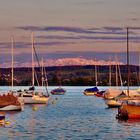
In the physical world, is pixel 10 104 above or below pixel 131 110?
below

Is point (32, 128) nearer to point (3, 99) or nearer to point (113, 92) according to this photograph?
point (3, 99)

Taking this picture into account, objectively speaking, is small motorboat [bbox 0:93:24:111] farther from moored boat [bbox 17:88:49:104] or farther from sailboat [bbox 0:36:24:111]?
moored boat [bbox 17:88:49:104]

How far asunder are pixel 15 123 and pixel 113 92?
5833 cm

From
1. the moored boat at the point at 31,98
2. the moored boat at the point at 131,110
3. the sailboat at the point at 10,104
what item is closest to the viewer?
the moored boat at the point at 131,110

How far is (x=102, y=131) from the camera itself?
49.4m

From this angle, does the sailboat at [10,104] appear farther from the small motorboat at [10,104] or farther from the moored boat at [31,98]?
the moored boat at [31,98]

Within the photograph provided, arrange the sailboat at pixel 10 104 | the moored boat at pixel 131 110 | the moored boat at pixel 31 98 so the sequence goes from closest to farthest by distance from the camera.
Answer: the moored boat at pixel 131 110 < the sailboat at pixel 10 104 < the moored boat at pixel 31 98

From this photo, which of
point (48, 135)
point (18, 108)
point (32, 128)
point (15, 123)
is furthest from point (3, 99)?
point (48, 135)

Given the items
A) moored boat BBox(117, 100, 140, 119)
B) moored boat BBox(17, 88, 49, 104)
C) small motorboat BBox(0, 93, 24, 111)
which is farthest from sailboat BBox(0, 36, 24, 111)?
moored boat BBox(117, 100, 140, 119)

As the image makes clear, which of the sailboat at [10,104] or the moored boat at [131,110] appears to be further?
Result: the sailboat at [10,104]

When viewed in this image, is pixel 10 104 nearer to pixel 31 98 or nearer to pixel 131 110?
pixel 31 98

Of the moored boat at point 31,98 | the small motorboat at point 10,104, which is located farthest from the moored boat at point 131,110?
the moored boat at point 31,98

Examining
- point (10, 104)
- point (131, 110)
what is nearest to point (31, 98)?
point (10, 104)

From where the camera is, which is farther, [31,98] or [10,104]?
[31,98]
